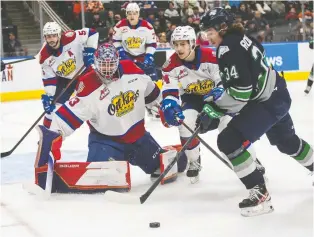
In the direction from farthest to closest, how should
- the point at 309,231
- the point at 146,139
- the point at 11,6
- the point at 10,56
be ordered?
the point at 11,6 → the point at 10,56 → the point at 146,139 → the point at 309,231

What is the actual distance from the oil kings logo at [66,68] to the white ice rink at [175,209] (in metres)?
0.98

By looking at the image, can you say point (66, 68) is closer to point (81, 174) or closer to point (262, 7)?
point (81, 174)

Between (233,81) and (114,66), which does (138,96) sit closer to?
(114,66)

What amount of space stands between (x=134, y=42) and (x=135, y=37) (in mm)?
52

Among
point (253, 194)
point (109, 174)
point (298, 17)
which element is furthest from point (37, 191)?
point (298, 17)

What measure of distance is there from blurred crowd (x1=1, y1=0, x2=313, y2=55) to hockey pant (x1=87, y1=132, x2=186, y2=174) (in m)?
5.32

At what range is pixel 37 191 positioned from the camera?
3.61 m

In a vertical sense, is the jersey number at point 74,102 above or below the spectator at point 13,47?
above

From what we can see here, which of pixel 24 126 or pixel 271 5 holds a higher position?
pixel 271 5

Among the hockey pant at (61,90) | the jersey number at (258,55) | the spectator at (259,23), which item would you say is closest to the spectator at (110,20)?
the spectator at (259,23)

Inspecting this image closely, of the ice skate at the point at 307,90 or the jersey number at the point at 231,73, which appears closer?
the jersey number at the point at 231,73

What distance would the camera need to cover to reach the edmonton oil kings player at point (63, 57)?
520cm

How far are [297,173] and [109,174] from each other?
1158 mm

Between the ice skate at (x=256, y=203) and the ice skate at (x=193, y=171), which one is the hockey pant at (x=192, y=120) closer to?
the ice skate at (x=193, y=171)
